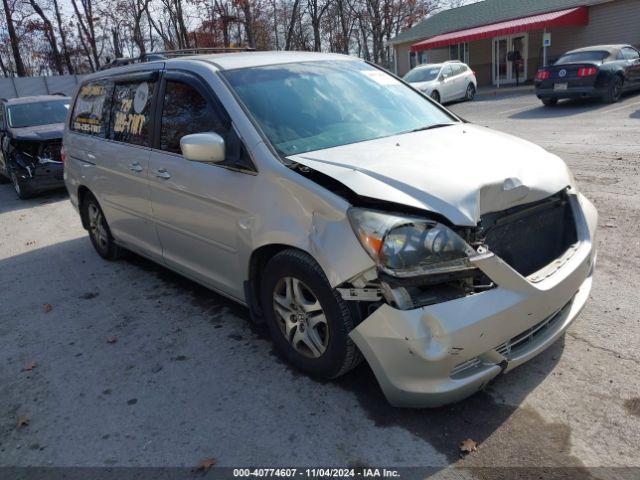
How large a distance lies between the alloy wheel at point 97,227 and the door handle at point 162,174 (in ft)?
6.21

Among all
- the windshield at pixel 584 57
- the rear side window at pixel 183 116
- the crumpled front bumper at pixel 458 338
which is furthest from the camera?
the windshield at pixel 584 57

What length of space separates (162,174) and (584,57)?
14757mm

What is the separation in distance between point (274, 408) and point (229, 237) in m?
1.12

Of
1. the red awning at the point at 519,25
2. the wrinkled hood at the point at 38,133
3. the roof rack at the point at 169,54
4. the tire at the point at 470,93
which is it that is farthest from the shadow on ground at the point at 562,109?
the wrinkled hood at the point at 38,133

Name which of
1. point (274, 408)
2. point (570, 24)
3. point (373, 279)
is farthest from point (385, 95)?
point (570, 24)

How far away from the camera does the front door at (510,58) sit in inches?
1089

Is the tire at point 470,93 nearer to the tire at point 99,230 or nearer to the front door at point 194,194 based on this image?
the tire at point 99,230

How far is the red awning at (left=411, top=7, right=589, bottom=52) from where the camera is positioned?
24.2m

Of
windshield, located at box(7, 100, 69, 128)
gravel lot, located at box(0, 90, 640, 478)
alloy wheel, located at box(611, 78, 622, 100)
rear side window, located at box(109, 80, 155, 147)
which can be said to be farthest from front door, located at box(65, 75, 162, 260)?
alloy wheel, located at box(611, 78, 622, 100)

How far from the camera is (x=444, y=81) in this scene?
20.2m

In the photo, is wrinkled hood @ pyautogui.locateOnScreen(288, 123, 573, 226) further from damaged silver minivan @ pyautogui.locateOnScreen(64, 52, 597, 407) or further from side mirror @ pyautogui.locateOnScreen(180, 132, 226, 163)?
side mirror @ pyautogui.locateOnScreen(180, 132, 226, 163)

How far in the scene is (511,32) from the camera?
2566 centimetres

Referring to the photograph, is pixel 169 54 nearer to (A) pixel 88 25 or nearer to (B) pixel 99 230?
(B) pixel 99 230

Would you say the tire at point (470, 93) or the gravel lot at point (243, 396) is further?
the tire at point (470, 93)
